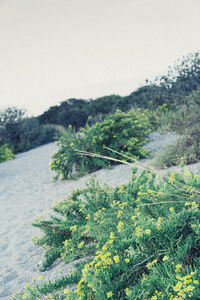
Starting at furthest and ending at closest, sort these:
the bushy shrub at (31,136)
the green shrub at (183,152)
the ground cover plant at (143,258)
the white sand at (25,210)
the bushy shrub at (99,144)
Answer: the bushy shrub at (31,136) → the bushy shrub at (99,144) → the green shrub at (183,152) → the white sand at (25,210) → the ground cover plant at (143,258)

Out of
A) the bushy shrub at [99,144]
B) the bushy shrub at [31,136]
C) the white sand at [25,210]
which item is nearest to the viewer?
the white sand at [25,210]

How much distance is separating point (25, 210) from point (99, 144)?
273 cm

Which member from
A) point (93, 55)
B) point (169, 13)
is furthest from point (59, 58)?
point (169, 13)

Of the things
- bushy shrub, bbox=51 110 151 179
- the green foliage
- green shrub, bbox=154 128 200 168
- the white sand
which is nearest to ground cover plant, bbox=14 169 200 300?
the white sand

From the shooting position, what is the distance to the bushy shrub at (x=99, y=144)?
6727 mm

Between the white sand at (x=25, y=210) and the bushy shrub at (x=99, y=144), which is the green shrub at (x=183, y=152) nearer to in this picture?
the white sand at (x=25, y=210)

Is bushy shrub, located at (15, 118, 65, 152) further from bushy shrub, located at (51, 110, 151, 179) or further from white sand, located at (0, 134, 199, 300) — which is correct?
bushy shrub, located at (51, 110, 151, 179)

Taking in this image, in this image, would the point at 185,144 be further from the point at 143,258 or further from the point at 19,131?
the point at 19,131

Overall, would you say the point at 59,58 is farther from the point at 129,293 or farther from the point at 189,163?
the point at 129,293

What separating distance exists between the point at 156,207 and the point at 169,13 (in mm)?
8499

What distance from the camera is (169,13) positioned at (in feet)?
28.8

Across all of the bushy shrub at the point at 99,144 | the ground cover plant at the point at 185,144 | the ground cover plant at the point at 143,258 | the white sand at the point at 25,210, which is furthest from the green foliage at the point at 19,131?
the ground cover plant at the point at 143,258

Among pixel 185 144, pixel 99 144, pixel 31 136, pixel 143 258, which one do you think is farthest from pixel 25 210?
pixel 31 136

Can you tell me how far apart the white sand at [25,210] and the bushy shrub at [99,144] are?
443 millimetres
